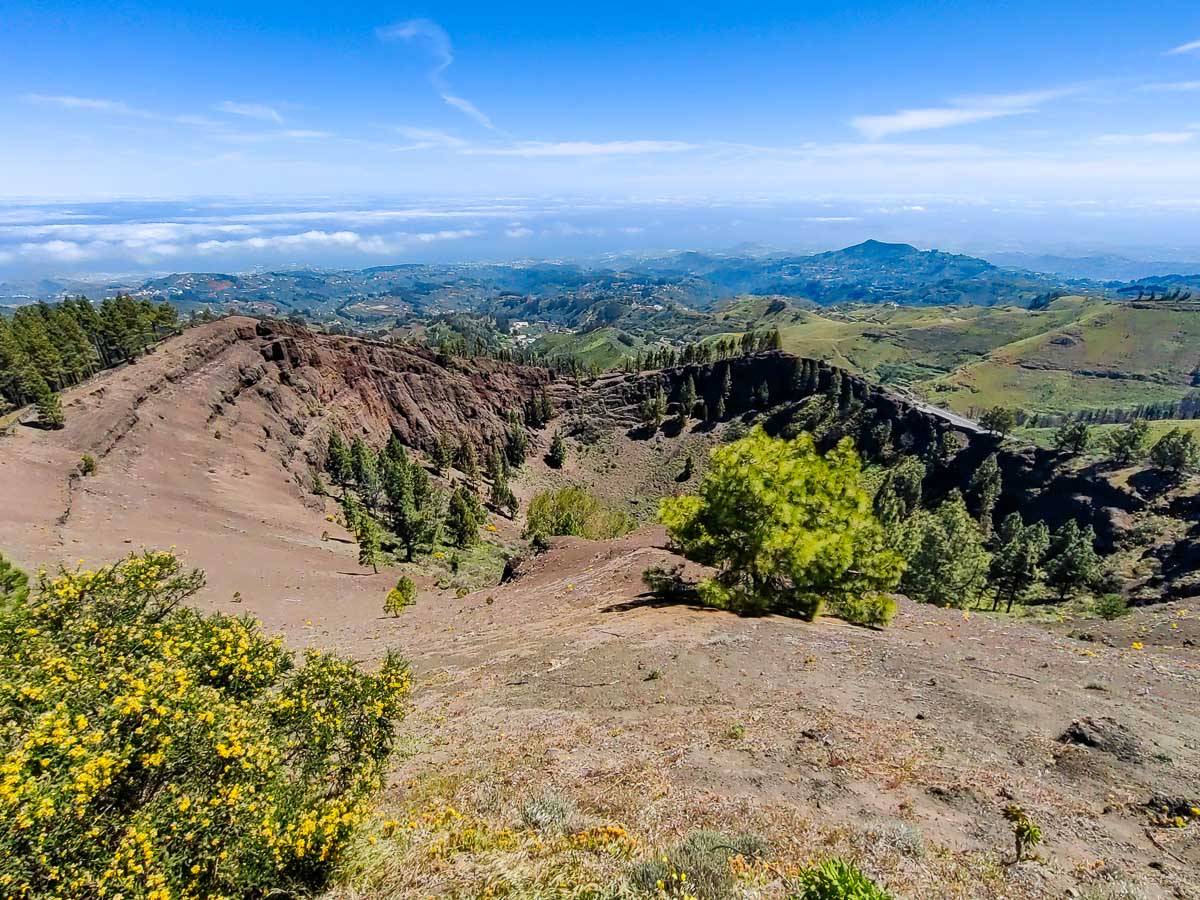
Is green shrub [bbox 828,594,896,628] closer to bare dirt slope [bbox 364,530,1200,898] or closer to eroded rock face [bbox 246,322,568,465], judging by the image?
bare dirt slope [bbox 364,530,1200,898]

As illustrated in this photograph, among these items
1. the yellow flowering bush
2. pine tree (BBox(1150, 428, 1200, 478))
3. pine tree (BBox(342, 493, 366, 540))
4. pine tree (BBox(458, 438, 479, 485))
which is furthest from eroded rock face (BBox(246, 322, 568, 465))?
pine tree (BBox(1150, 428, 1200, 478))

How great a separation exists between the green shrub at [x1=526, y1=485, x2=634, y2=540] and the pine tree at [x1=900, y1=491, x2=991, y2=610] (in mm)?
39737

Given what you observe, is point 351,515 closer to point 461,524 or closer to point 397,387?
point 461,524

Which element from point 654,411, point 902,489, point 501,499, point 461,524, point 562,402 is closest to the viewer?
point 461,524

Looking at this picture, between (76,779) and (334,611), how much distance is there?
114 ft

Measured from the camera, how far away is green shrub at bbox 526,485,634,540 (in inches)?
3287

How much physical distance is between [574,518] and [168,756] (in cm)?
8124

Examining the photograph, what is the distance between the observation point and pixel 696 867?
8.58 metres

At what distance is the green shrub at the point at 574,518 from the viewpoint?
83.5 m

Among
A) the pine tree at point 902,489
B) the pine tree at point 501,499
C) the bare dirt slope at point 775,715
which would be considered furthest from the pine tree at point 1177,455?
the pine tree at point 501,499

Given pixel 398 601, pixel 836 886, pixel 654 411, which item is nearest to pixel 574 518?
pixel 398 601

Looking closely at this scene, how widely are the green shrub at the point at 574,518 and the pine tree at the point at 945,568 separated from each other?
39737 millimetres

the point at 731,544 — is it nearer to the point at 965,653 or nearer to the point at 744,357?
the point at 965,653

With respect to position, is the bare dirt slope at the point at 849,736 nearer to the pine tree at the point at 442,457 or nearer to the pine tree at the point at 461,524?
the pine tree at the point at 461,524
